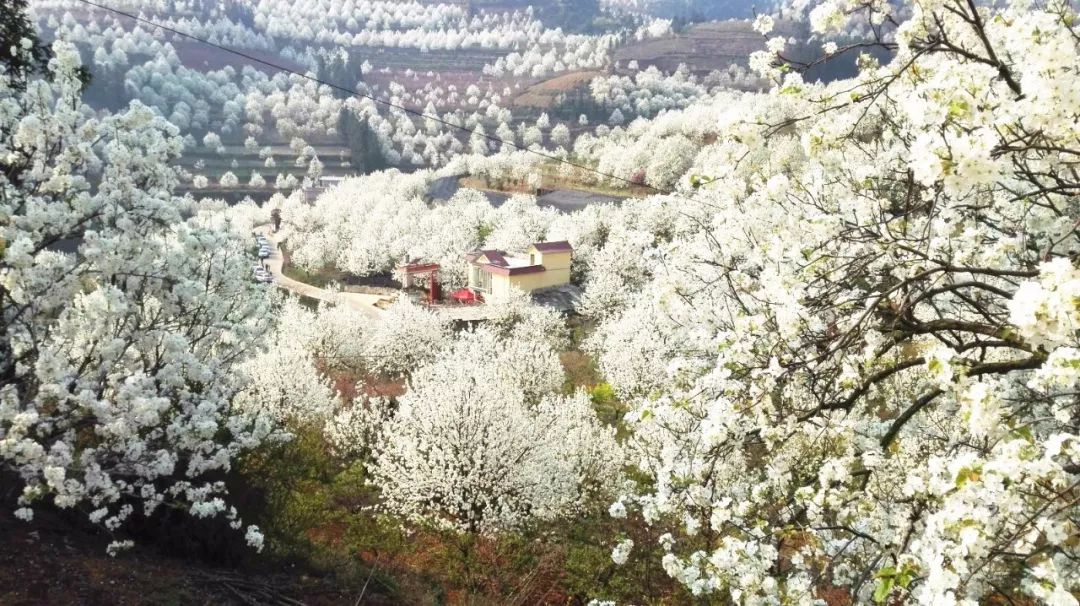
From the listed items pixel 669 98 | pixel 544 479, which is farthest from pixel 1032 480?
pixel 669 98

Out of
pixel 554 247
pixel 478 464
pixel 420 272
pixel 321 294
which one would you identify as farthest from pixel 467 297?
pixel 478 464

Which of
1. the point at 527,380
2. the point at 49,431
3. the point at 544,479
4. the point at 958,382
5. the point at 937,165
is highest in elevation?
the point at 937,165

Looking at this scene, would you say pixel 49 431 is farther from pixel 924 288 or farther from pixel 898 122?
pixel 898 122

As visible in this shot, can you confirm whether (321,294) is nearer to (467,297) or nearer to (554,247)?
(467,297)

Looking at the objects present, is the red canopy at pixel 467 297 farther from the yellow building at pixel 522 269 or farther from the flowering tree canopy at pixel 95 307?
the flowering tree canopy at pixel 95 307

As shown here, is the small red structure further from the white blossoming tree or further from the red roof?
the white blossoming tree

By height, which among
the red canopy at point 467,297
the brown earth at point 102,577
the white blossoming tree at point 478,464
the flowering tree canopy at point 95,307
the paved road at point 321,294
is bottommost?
the paved road at point 321,294

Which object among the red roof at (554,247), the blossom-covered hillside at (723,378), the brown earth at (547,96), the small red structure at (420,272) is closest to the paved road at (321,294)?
the small red structure at (420,272)

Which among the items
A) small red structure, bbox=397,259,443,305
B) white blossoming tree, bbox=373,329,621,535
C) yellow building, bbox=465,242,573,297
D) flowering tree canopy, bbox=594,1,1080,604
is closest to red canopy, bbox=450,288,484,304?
yellow building, bbox=465,242,573,297
